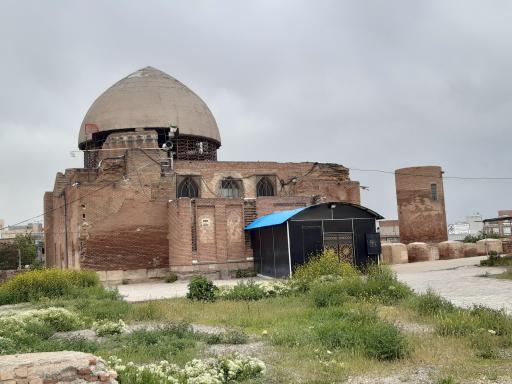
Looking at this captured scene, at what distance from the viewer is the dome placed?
31297 mm

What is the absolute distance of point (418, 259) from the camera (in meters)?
32.0

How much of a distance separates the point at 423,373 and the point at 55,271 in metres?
15.1

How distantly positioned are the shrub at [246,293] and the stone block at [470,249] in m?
22.2

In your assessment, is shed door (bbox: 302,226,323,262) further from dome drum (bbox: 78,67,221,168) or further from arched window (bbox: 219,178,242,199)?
dome drum (bbox: 78,67,221,168)

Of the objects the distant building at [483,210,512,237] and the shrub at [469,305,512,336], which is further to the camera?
the distant building at [483,210,512,237]

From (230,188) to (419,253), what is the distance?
1205 cm

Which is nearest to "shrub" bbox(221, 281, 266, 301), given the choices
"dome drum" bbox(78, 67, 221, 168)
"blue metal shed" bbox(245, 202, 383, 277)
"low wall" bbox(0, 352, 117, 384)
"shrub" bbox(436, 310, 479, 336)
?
"shrub" bbox(436, 310, 479, 336)

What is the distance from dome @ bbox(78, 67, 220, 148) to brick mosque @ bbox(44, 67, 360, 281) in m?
0.07

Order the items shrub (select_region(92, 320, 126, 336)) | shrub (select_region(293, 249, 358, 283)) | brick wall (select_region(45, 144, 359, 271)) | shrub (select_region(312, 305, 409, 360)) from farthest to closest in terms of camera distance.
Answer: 1. brick wall (select_region(45, 144, 359, 271))
2. shrub (select_region(293, 249, 358, 283))
3. shrub (select_region(92, 320, 126, 336))
4. shrub (select_region(312, 305, 409, 360))

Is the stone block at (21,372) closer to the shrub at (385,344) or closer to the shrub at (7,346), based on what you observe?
the shrub at (7,346)

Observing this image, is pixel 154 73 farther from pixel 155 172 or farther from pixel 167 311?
pixel 167 311

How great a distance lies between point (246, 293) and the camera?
48.5 feet

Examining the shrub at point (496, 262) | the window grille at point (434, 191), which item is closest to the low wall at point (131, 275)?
the shrub at point (496, 262)

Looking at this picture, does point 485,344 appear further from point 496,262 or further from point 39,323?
point 496,262
